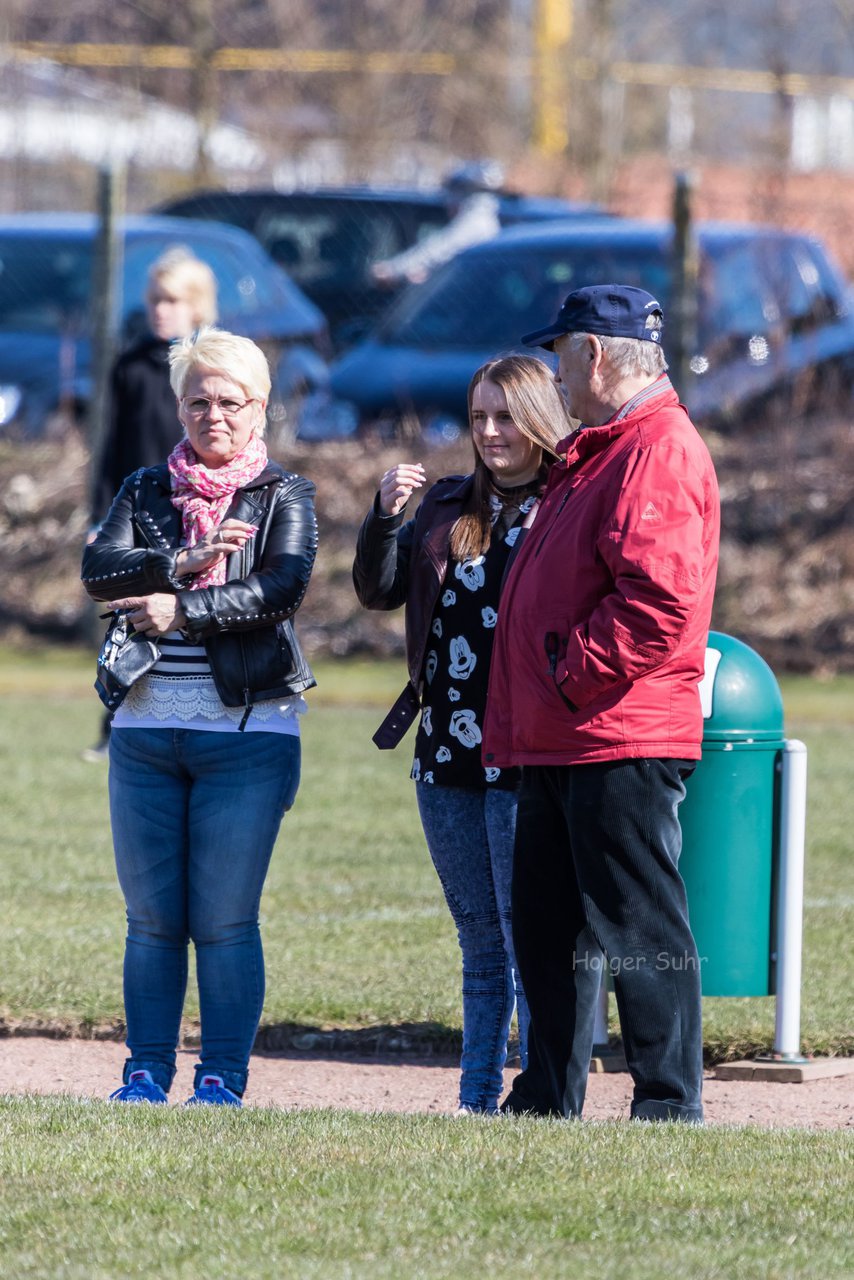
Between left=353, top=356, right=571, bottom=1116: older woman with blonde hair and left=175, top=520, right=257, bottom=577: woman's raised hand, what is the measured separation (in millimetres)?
304

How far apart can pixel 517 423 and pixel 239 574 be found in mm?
766

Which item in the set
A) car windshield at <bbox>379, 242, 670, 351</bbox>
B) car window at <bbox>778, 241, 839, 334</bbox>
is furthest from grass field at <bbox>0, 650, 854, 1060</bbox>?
car windshield at <bbox>379, 242, 670, 351</bbox>

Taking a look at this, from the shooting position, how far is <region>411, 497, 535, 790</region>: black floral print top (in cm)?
498

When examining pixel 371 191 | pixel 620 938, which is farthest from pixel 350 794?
pixel 371 191

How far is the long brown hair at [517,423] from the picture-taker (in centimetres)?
500

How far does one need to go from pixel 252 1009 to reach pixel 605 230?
34.4ft

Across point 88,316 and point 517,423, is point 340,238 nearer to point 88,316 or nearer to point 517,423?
point 88,316

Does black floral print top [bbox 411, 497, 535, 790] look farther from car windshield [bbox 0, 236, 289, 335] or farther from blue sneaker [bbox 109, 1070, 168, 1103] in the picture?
car windshield [bbox 0, 236, 289, 335]

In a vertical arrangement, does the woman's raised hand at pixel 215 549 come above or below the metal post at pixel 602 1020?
above

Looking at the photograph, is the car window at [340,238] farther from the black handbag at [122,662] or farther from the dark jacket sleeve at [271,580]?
the black handbag at [122,662]

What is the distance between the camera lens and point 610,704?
449 cm

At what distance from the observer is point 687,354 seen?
43.0 ft

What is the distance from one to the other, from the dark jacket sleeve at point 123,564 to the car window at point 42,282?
10170 mm

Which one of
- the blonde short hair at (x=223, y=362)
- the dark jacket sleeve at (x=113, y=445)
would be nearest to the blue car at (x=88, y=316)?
the dark jacket sleeve at (x=113, y=445)
